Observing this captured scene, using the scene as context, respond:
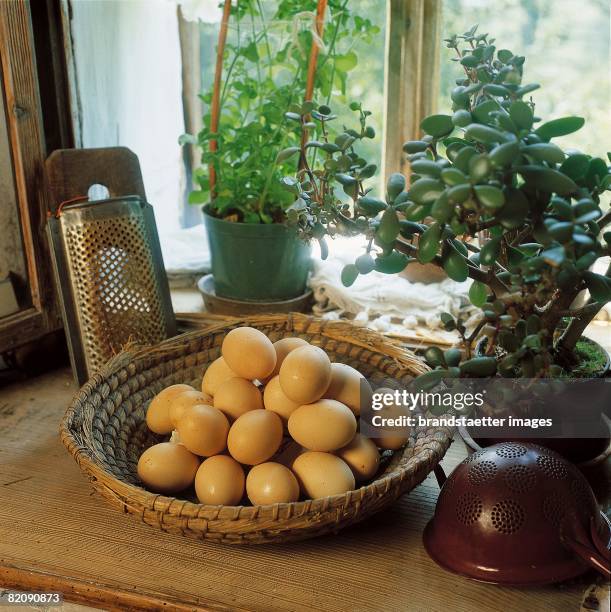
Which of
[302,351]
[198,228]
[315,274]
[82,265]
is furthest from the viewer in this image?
[198,228]

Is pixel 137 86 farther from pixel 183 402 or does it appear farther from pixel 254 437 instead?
pixel 254 437

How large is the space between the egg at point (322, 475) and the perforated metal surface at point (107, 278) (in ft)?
1.63

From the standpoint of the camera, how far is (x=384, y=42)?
82.4 inches

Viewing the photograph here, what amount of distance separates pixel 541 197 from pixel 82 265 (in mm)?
922

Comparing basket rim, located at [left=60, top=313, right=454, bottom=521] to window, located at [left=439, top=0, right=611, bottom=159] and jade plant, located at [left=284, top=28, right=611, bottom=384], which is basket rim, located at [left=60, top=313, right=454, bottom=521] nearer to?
jade plant, located at [left=284, top=28, right=611, bottom=384]

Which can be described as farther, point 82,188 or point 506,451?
point 82,188

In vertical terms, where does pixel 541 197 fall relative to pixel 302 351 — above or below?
above

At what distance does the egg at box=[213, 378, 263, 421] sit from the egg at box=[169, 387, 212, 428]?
0.11 ft

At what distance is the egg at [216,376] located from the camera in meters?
1.28

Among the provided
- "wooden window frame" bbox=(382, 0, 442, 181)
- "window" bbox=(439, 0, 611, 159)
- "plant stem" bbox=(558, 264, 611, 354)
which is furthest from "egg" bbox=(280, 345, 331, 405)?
"window" bbox=(439, 0, 611, 159)

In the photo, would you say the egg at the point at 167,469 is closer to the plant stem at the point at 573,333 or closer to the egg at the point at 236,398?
the egg at the point at 236,398

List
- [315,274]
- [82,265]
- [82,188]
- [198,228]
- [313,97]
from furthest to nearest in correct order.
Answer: [198,228], [315,274], [313,97], [82,188], [82,265]

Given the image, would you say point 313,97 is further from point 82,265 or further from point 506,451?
point 506,451

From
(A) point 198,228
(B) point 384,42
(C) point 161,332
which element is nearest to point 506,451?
(C) point 161,332
